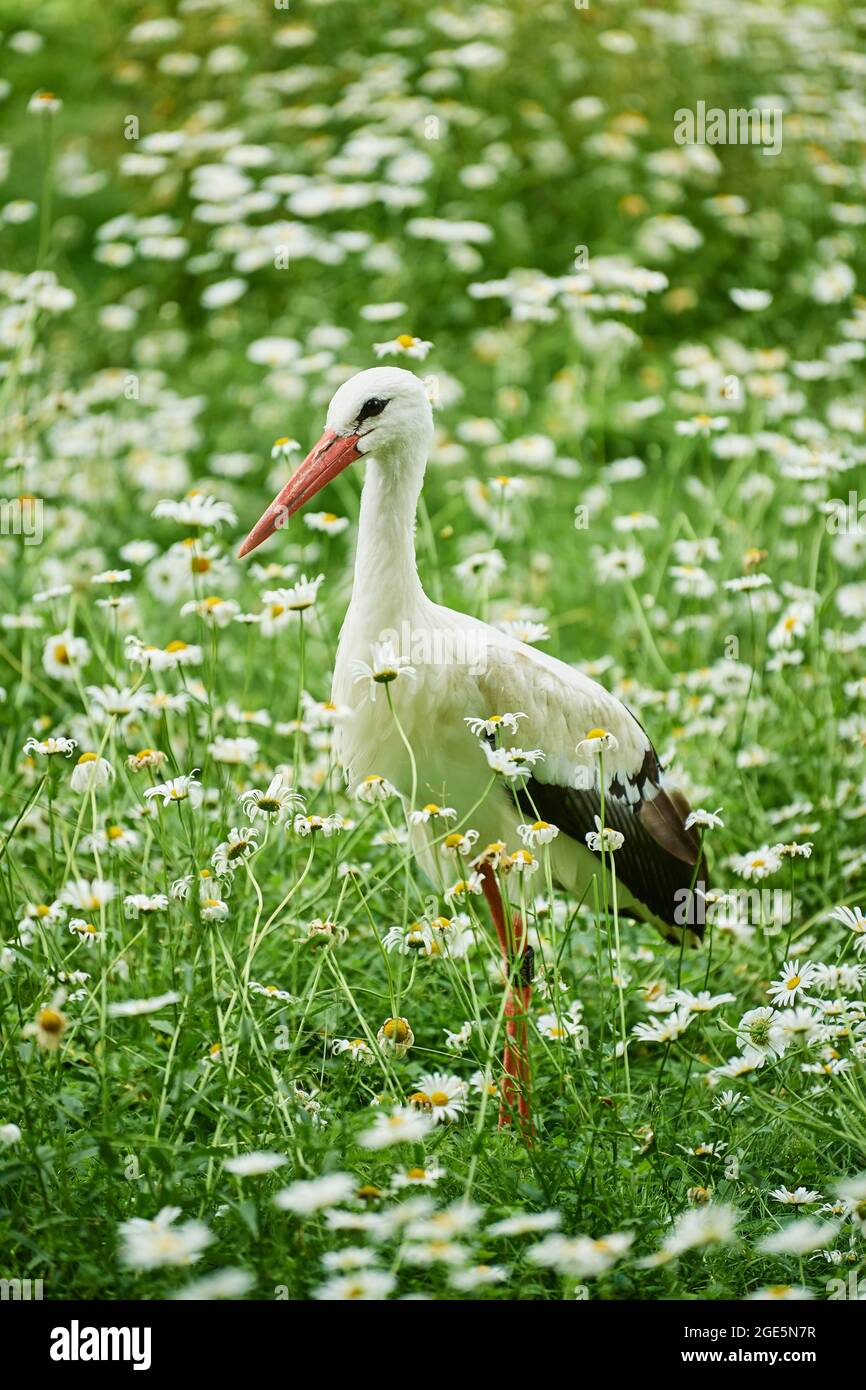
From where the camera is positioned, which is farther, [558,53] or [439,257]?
[558,53]

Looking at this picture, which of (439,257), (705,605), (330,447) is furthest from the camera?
(439,257)

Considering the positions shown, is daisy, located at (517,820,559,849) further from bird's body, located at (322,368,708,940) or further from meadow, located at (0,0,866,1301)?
bird's body, located at (322,368,708,940)

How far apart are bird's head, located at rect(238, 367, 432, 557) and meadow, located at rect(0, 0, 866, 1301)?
16cm

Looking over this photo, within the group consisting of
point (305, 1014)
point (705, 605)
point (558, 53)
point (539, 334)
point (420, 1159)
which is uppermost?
point (558, 53)

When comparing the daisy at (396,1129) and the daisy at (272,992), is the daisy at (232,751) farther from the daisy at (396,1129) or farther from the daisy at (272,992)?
the daisy at (396,1129)

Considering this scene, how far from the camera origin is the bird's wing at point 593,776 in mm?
3172

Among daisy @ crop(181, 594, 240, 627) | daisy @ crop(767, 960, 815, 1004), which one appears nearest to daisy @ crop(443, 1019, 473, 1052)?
daisy @ crop(767, 960, 815, 1004)

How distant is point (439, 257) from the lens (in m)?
6.81

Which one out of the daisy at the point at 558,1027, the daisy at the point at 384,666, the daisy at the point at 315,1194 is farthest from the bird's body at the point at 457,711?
the daisy at the point at 315,1194

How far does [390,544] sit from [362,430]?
230 millimetres
